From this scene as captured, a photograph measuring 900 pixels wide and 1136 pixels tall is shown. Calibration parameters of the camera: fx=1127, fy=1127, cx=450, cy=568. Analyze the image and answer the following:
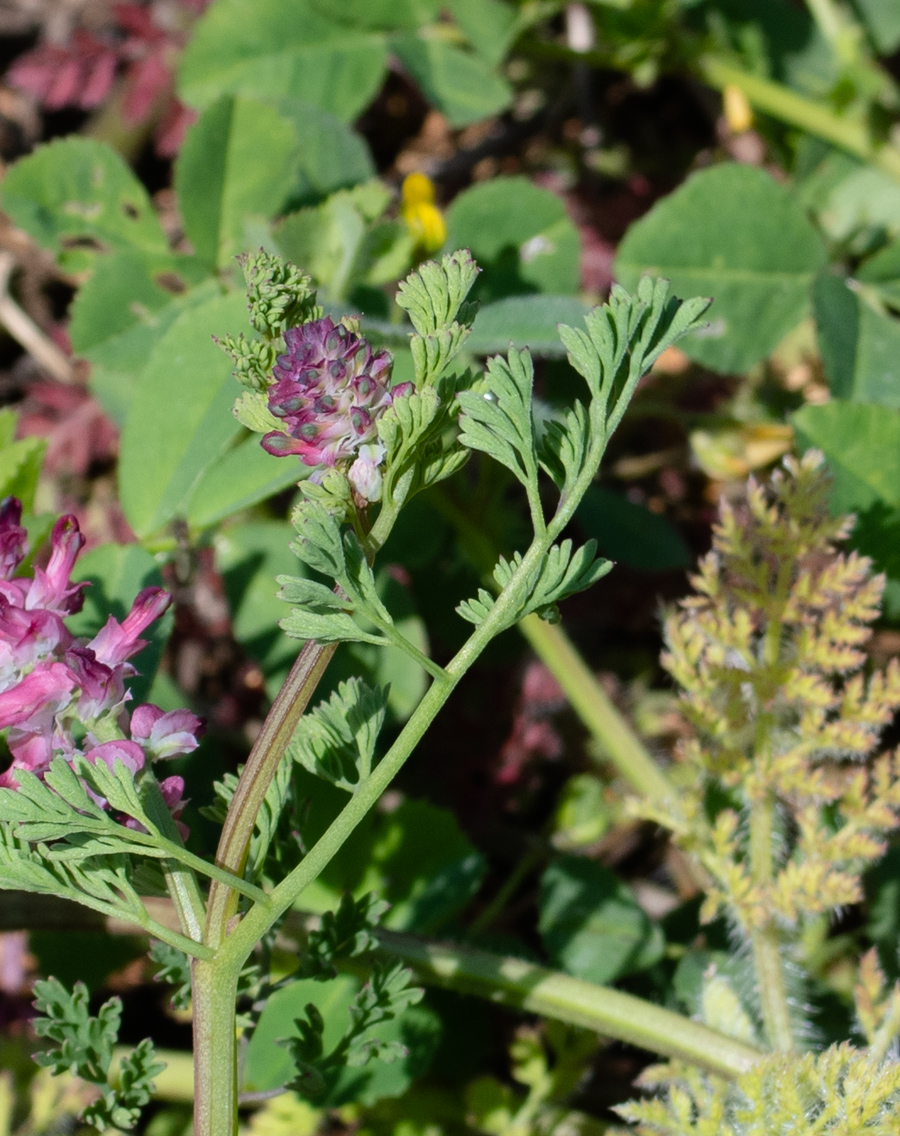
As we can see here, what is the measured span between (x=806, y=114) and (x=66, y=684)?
221 cm

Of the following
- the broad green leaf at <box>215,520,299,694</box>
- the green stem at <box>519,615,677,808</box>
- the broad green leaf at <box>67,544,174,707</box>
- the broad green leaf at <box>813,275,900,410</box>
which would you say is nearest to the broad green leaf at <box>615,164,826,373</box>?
the broad green leaf at <box>813,275,900,410</box>

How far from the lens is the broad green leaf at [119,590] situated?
1432 millimetres

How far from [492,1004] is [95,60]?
258cm

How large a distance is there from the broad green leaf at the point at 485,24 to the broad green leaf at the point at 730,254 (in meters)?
0.55

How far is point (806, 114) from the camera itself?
101 inches

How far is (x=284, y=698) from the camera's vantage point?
40.1 inches

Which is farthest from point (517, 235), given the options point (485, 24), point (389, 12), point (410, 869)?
point (410, 869)

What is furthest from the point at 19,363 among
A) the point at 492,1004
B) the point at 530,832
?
the point at 492,1004

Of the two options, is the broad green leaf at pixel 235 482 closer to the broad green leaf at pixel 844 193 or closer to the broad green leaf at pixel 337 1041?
the broad green leaf at pixel 337 1041

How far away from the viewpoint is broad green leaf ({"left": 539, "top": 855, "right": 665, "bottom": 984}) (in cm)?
182

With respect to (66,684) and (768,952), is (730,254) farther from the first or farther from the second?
(66,684)

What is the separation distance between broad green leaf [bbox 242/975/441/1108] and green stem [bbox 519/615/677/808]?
2.01 feet

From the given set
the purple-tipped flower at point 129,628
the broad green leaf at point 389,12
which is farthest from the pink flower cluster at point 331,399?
the broad green leaf at point 389,12

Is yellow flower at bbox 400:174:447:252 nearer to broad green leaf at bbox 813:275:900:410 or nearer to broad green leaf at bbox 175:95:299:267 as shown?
broad green leaf at bbox 175:95:299:267
